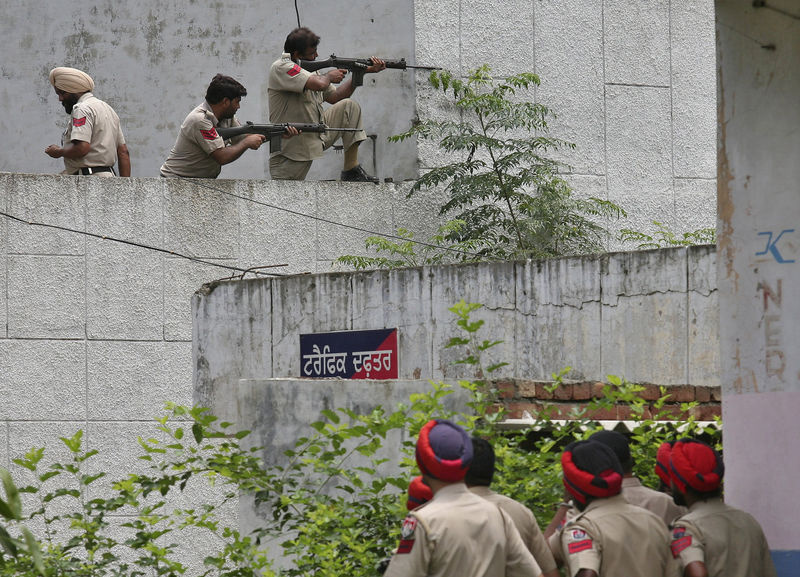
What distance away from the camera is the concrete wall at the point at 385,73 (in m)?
12.5

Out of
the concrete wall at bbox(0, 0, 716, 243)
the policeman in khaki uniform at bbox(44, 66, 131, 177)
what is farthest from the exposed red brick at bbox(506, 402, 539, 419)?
the concrete wall at bbox(0, 0, 716, 243)

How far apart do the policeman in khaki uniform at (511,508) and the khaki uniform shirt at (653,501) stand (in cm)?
55

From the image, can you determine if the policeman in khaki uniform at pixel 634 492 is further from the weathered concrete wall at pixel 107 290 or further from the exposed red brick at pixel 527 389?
the weathered concrete wall at pixel 107 290

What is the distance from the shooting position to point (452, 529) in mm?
4426

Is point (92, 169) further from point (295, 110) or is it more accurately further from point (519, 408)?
point (519, 408)

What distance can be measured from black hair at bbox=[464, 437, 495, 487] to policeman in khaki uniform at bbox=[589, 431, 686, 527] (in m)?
0.53

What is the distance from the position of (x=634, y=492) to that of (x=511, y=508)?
0.70 m

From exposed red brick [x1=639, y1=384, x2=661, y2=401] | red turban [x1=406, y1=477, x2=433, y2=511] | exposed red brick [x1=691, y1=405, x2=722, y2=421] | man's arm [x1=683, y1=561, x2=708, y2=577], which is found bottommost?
man's arm [x1=683, y1=561, x2=708, y2=577]

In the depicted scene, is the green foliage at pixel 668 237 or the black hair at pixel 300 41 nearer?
the black hair at pixel 300 41

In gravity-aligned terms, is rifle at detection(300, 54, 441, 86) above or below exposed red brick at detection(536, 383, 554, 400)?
above

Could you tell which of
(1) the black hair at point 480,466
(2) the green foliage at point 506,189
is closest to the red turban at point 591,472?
(1) the black hair at point 480,466

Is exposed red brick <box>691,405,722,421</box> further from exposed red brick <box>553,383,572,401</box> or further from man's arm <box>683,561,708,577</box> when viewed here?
man's arm <box>683,561,708,577</box>

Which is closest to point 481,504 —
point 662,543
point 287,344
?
point 662,543

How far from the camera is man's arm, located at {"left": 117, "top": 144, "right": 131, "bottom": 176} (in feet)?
38.0
